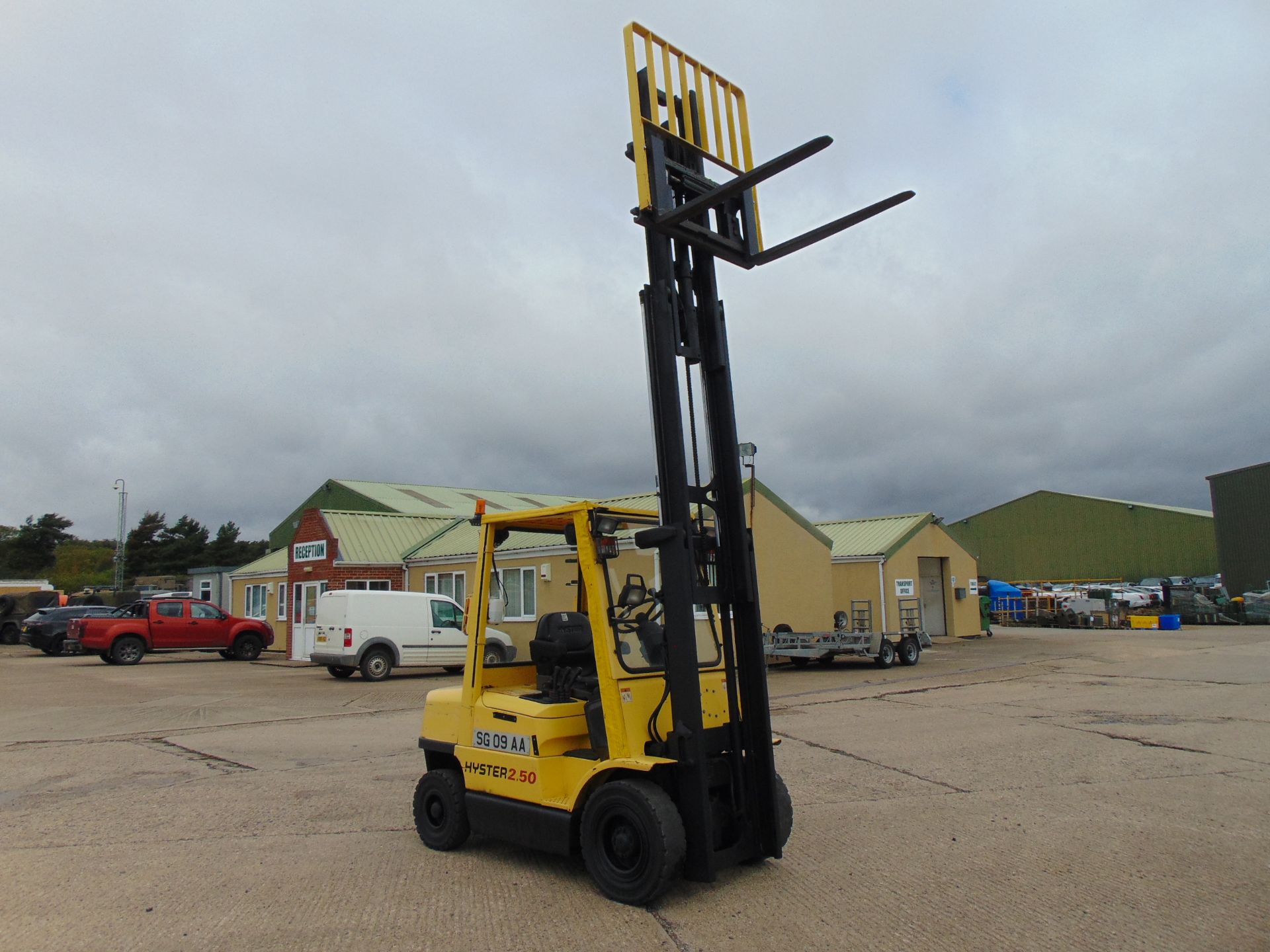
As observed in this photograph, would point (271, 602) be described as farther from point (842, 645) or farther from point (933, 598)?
point (933, 598)

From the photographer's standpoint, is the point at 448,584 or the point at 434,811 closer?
the point at 434,811

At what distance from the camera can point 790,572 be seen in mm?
24562

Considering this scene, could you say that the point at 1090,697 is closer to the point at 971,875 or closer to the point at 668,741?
the point at 971,875

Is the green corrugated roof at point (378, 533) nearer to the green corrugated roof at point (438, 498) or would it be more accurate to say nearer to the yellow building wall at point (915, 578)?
the green corrugated roof at point (438, 498)

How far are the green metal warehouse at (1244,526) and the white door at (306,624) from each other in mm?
43850

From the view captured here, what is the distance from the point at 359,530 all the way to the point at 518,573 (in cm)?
825

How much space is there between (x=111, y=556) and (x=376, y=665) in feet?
240

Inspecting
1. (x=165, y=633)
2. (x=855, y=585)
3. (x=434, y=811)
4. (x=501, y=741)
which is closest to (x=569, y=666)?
(x=501, y=741)

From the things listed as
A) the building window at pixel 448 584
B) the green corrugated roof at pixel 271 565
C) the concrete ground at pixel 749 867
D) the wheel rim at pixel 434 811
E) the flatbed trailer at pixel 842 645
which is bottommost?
the concrete ground at pixel 749 867

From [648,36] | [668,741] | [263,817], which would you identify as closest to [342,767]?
[263,817]

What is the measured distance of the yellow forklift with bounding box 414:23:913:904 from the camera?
489 cm

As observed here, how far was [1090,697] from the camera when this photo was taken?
14344mm

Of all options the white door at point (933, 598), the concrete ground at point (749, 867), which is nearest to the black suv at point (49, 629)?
the concrete ground at point (749, 867)

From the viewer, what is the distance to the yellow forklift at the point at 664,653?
193 inches
